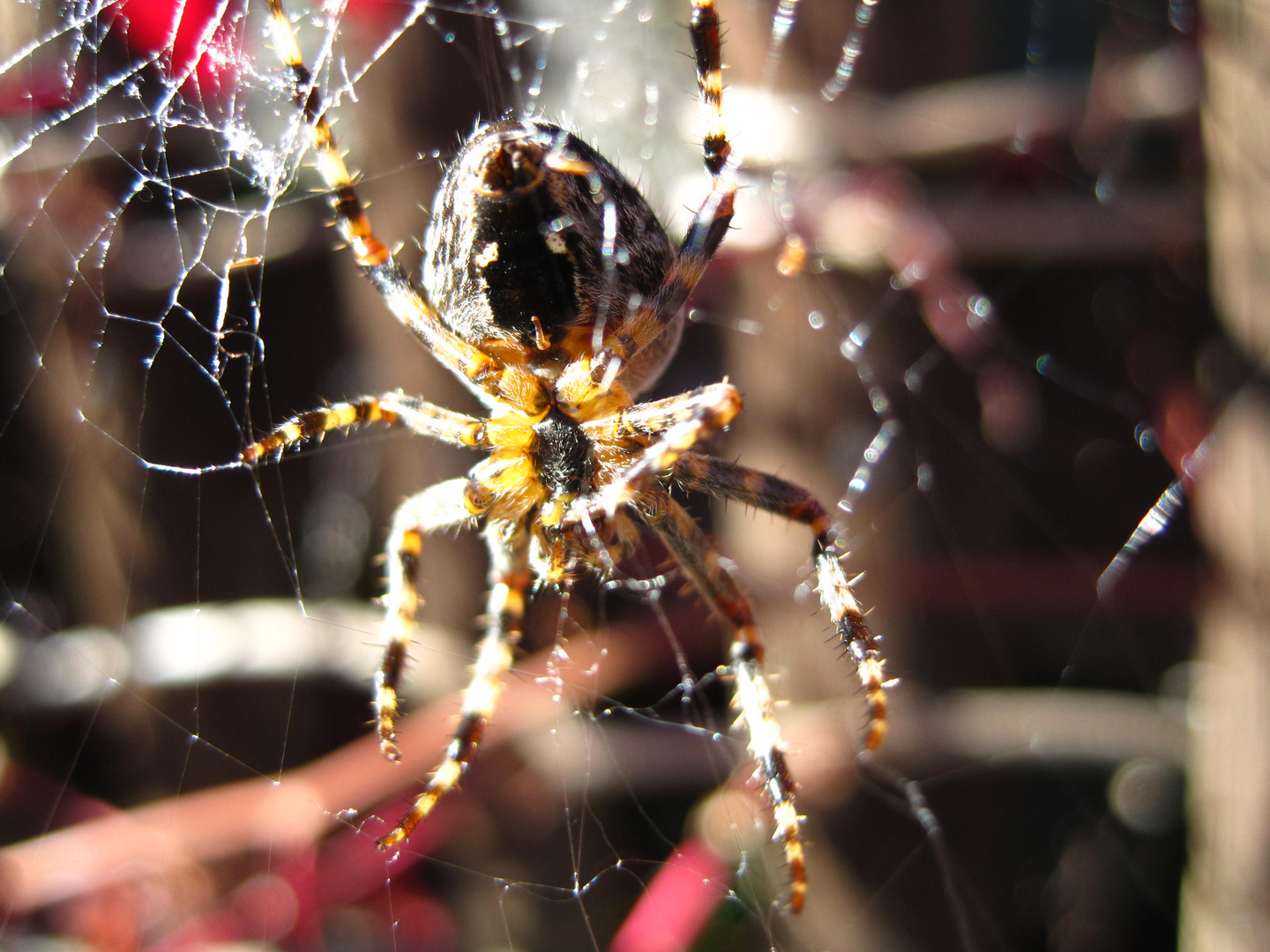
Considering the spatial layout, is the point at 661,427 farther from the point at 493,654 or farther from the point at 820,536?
the point at 493,654

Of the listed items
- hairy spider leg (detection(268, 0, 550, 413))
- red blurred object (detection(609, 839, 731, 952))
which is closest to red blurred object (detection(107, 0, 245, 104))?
hairy spider leg (detection(268, 0, 550, 413))

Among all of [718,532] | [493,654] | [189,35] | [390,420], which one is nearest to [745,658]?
[493,654]

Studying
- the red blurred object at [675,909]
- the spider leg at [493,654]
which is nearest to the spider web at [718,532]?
the red blurred object at [675,909]

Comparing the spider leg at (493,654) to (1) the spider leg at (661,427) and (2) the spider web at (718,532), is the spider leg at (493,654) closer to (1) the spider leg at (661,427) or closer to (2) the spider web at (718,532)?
(1) the spider leg at (661,427)

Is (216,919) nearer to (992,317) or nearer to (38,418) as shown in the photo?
(38,418)

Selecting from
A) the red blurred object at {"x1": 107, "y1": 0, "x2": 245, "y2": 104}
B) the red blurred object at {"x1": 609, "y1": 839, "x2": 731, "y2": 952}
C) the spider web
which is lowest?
the red blurred object at {"x1": 609, "y1": 839, "x2": 731, "y2": 952}

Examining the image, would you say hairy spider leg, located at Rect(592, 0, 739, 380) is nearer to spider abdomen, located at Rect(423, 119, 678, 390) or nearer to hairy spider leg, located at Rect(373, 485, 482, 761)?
spider abdomen, located at Rect(423, 119, 678, 390)
